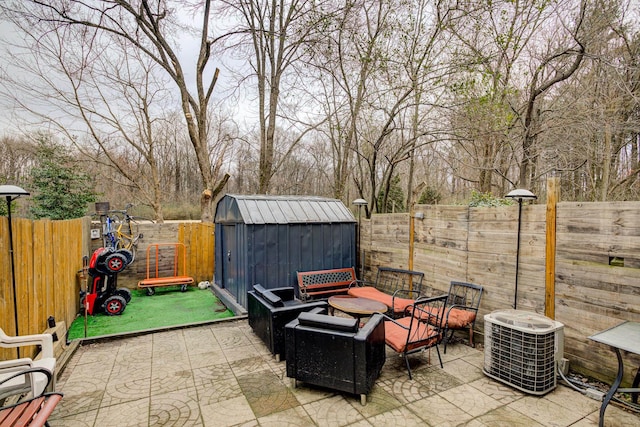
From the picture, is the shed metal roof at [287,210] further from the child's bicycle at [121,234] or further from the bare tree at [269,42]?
the bare tree at [269,42]

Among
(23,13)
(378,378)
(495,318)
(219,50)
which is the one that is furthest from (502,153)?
(23,13)

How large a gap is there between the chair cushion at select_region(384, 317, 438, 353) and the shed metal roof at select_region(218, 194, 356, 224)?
9.29 feet

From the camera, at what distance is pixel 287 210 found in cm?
609

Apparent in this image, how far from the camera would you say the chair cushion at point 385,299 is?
15.0 ft

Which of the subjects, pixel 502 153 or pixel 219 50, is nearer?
pixel 502 153

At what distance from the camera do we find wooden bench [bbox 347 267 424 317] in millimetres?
5011

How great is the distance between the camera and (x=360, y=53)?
25.6ft

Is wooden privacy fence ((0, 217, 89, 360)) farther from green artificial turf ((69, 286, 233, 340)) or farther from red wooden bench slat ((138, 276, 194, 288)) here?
red wooden bench slat ((138, 276, 194, 288))

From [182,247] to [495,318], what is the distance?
23.7ft

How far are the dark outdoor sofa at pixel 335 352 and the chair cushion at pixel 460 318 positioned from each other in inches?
50.9

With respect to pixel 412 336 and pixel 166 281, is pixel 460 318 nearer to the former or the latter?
pixel 412 336

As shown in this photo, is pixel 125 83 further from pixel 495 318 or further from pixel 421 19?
pixel 495 318

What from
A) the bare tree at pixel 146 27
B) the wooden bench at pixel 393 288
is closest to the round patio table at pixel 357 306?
the wooden bench at pixel 393 288

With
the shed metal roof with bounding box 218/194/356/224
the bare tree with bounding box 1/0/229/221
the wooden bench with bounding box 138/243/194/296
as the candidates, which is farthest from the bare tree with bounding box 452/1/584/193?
the wooden bench with bounding box 138/243/194/296
